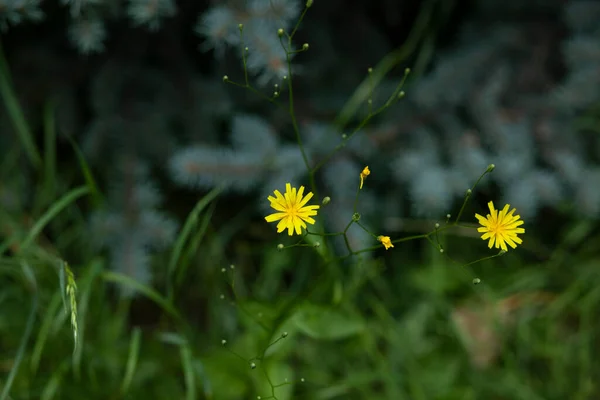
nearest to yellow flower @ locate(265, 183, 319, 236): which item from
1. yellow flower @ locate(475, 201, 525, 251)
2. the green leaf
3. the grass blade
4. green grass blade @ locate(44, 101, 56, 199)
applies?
yellow flower @ locate(475, 201, 525, 251)

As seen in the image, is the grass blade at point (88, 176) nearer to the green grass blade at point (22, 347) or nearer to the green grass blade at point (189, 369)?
the green grass blade at point (22, 347)

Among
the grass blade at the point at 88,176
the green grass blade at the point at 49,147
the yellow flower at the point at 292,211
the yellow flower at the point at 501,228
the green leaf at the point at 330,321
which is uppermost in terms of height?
the green grass blade at the point at 49,147

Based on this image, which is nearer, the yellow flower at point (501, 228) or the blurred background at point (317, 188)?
the yellow flower at point (501, 228)

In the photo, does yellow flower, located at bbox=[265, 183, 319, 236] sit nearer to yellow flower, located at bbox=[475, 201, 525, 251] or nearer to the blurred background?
yellow flower, located at bbox=[475, 201, 525, 251]

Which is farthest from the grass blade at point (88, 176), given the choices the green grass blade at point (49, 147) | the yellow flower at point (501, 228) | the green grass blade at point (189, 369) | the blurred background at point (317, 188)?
the yellow flower at point (501, 228)

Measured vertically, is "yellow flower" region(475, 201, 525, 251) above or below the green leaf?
below

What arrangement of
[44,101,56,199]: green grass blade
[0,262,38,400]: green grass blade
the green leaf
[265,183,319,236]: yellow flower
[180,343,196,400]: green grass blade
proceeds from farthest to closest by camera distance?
1. [44,101,56,199]: green grass blade
2. the green leaf
3. [180,343,196,400]: green grass blade
4. [0,262,38,400]: green grass blade
5. [265,183,319,236]: yellow flower

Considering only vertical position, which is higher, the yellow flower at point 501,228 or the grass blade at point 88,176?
the grass blade at point 88,176

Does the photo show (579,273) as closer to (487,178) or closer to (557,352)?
(557,352)
